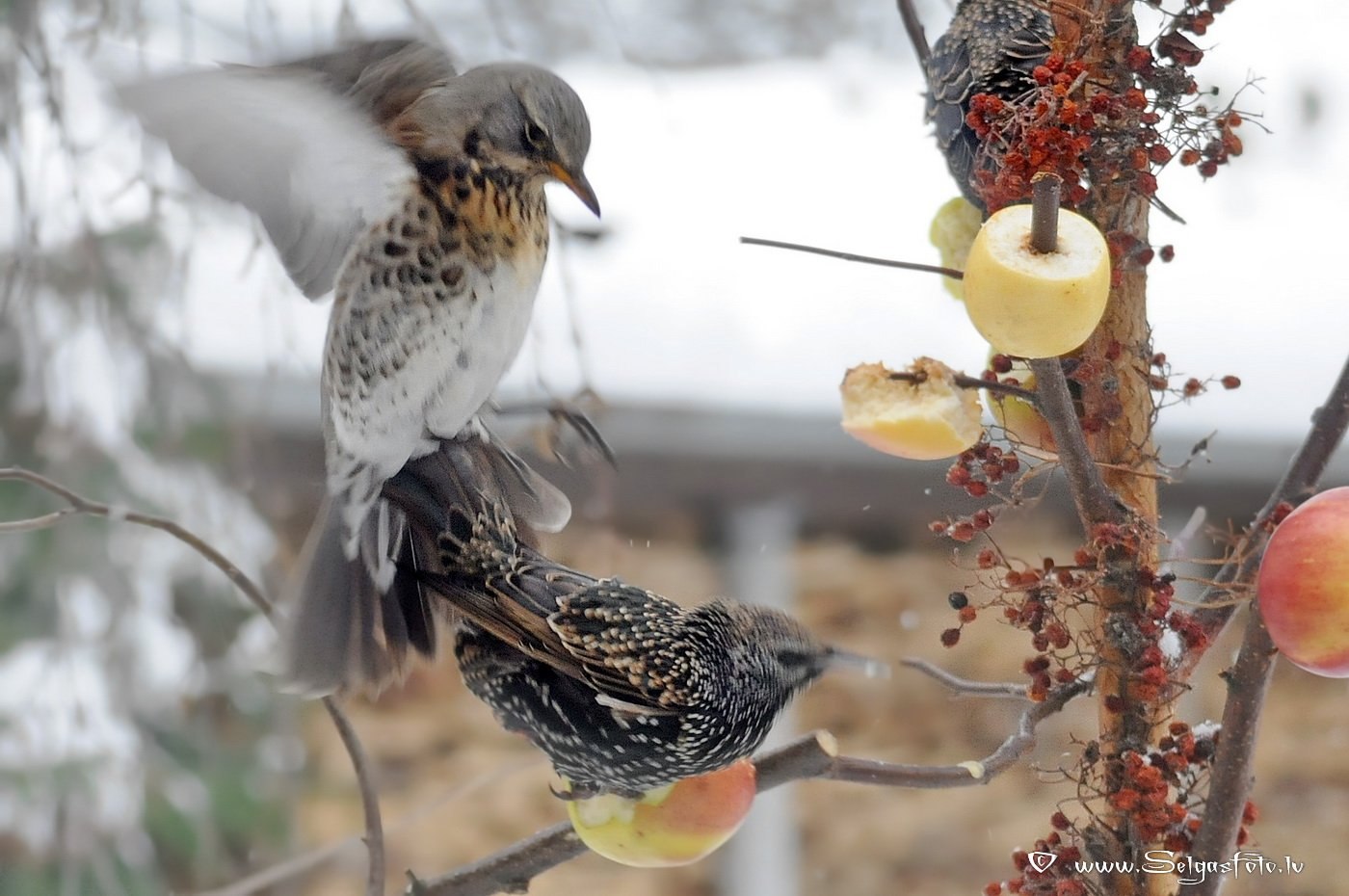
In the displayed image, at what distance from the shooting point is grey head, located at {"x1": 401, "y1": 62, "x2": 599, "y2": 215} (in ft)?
1.84

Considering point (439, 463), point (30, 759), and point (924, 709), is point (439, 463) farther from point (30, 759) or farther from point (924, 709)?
point (30, 759)

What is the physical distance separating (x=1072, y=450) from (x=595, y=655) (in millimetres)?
204

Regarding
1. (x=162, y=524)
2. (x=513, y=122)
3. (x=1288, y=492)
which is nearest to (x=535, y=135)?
(x=513, y=122)

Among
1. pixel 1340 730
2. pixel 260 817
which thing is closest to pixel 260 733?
pixel 260 817

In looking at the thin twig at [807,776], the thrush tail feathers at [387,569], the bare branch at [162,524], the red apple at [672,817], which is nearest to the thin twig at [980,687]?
the thin twig at [807,776]

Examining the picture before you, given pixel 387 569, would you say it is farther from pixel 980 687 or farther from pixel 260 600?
pixel 980 687

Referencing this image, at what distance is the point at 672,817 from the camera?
1.98 ft

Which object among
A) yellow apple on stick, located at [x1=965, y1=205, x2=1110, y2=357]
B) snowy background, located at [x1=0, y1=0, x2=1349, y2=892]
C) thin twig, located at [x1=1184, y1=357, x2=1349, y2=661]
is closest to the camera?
yellow apple on stick, located at [x1=965, y1=205, x2=1110, y2=357]

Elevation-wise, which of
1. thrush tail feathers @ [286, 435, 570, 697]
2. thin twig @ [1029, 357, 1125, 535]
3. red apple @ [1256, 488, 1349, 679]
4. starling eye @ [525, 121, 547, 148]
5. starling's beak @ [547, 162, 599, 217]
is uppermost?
starling eye @ [525, 121, 547, 148]

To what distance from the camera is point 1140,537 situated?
1.73 feet

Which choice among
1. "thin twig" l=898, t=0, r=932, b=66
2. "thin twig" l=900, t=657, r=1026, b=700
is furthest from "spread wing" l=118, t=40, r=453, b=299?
"thin twig" l=900, t=657, r=1026, b=700

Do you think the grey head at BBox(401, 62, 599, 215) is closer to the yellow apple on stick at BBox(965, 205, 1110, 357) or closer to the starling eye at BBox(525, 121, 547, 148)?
the starling eye at BBox(525, 121, 547, 148)

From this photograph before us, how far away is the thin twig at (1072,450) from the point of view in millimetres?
482

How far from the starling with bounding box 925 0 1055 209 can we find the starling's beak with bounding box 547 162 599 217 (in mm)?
159
